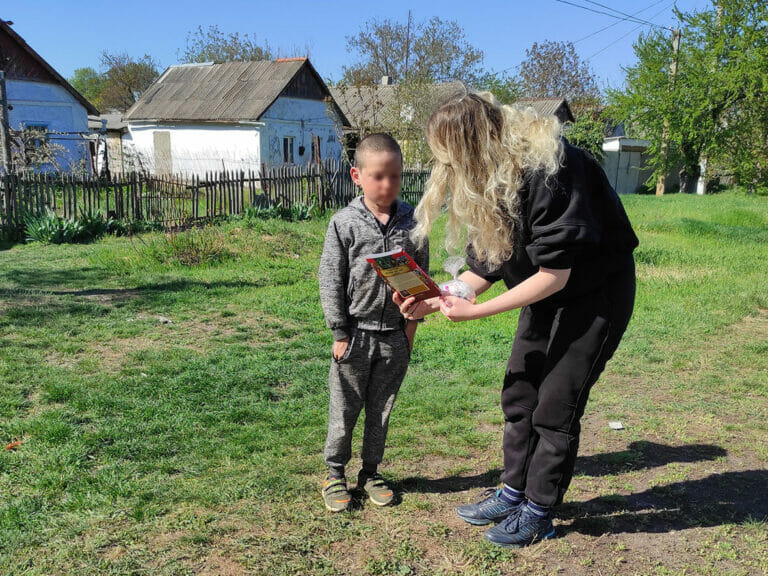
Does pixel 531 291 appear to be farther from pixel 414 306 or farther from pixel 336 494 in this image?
pixel 336 494

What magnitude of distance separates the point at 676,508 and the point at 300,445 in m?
2.03

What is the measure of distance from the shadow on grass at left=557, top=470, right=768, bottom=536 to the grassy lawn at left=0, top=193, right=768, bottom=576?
0.01 m


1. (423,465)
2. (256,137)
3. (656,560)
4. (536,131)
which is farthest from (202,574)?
(256,137)

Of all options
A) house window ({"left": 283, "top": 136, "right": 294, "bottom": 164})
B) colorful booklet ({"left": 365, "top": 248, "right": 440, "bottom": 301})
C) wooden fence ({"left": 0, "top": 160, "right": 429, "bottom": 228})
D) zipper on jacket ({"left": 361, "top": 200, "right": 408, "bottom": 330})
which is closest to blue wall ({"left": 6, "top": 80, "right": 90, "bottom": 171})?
house window ({"left": 283, "top": 136, "right": 294, "bottom": 164})

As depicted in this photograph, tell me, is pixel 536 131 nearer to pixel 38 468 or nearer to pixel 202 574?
pixel 202 574

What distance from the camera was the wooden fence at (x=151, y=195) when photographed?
11445mm

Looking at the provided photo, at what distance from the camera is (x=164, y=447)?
3385 mm

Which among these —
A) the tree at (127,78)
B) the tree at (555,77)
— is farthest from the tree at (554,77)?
the tree at (127,78)

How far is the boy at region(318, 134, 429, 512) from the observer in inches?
108

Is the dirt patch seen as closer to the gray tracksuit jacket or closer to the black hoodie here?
the gray tracksuit jacket

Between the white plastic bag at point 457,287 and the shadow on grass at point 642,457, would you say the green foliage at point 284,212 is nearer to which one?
the shadow on grass at point 642,457

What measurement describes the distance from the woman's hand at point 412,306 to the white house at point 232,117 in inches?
898

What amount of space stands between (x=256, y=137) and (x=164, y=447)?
2292cm

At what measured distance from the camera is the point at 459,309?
2.41 meters
